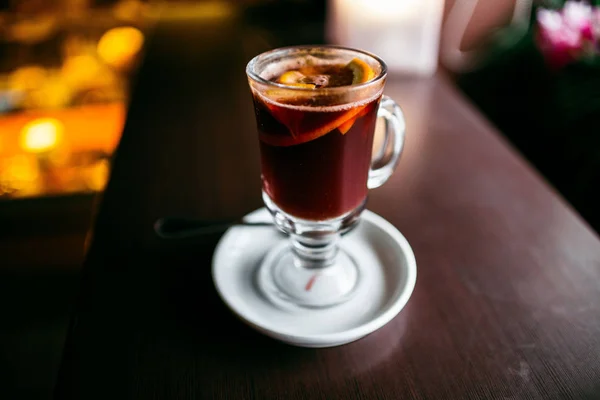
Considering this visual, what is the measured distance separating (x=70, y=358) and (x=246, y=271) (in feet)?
0.71

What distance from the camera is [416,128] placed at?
101 centimetres

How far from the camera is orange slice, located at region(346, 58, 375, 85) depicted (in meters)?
0.53

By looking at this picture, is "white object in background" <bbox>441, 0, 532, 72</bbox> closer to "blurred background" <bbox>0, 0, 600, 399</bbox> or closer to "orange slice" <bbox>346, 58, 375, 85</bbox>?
"blurred background" <bbox>0, 0, 600, 399</bbox>

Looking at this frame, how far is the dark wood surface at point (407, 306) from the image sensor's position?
475 mm

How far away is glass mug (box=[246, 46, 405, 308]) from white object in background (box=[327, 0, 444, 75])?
661 millimetres

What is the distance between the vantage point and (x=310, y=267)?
612 mm

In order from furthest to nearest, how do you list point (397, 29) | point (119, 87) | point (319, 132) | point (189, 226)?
point (119, 87) → point (397, 29) → point (189, 226) → point (319, 132)

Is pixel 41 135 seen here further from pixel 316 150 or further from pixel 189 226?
pixel 316 150

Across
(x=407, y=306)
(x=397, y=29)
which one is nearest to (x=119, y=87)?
(x=397, y=29)

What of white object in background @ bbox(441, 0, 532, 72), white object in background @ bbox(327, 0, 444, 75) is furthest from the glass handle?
white object in background @ bbox(441, 0, 532, 72)

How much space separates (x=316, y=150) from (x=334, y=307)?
183 millimetres

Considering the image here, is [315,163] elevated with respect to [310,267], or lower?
elevated

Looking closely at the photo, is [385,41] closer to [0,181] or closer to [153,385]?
[153,385]

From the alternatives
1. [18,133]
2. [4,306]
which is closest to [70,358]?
[4,306]
